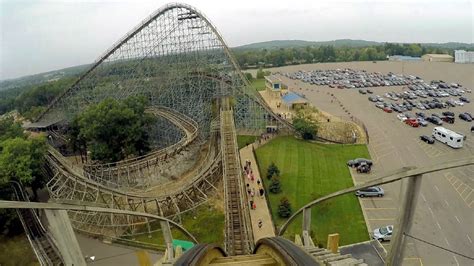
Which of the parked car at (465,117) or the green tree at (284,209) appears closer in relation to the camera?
the green tree at (284,209)

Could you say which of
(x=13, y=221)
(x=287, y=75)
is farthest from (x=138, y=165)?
(x=287, y=75)

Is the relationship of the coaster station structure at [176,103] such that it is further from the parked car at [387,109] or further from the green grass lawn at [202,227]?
the parked car at [387,109]

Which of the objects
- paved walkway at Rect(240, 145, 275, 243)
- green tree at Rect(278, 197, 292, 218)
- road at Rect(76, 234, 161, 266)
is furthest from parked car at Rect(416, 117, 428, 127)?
road at Rect(76, 234, 161, 266)

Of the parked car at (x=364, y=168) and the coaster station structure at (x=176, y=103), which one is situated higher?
the coaster station structure at (x=176, y=103)

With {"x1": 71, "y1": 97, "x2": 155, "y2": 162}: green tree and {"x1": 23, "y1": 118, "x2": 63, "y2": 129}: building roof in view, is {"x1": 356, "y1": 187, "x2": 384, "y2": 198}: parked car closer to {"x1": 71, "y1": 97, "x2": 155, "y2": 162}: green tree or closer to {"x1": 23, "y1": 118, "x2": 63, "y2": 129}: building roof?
{"x1": 71, "y1": 97, "x2": 155, "y2": 162}: green tree

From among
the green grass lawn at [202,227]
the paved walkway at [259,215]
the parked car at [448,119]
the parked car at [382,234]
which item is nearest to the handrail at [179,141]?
the paved walkway at [259,215]

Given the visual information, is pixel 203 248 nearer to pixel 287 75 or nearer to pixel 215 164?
pixel 215 164

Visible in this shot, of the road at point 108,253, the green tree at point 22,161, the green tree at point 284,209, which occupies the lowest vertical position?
the road at point 108,253

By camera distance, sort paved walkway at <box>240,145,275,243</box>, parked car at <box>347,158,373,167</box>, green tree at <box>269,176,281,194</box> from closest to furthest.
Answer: paved walkway at <box>240,145,275,243</box>
green tree at <box>269,176,281,194</box>
parked car at <box>347,158,373,167</box>
